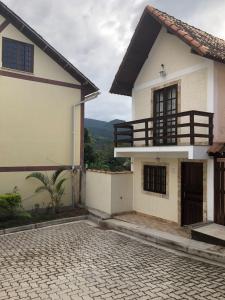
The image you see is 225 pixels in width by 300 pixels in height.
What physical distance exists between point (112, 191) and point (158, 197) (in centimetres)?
205

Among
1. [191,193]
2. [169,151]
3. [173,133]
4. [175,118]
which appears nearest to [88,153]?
[173,133]

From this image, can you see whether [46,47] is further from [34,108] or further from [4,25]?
[34,108]

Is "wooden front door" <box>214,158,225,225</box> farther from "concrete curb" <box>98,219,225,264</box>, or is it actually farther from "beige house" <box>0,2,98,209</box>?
"beige house" <box>0,2,98,209</box>

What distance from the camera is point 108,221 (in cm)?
1270

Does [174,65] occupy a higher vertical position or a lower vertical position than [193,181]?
higher

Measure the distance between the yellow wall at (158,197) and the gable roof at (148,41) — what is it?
153 inches

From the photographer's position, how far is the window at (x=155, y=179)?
12.9 metres

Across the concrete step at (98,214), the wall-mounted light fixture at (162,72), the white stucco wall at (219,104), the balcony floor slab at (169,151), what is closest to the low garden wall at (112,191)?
the concrete step at (98,214)

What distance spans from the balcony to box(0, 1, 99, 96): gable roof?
365 cm

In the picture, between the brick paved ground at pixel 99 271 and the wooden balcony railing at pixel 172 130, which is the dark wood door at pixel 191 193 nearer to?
the wooden balcony railing at pixel 172 130

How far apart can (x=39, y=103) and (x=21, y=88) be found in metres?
1.09

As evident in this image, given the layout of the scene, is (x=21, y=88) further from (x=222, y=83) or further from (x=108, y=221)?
(x=222, y=83)

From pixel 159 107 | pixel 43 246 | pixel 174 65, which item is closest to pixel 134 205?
pixel 159 107

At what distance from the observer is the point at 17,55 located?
1431 cm
